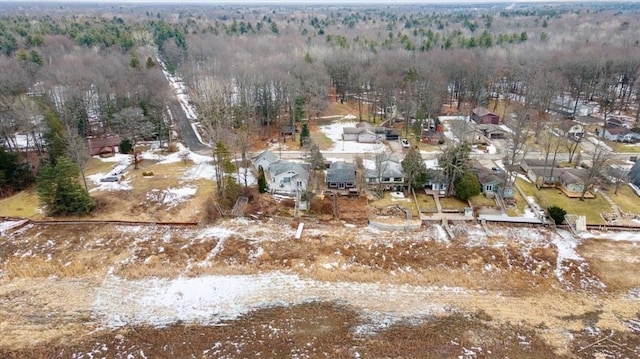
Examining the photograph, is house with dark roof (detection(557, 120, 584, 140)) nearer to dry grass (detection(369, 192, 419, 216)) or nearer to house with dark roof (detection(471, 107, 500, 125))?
house with dark roof (detection(471, 107, 500, 125))

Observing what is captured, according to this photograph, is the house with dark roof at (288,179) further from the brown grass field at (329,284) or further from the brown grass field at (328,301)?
the brown grass field at (328,301)

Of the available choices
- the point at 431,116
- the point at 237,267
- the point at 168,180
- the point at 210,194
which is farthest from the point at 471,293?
the point at 431,116

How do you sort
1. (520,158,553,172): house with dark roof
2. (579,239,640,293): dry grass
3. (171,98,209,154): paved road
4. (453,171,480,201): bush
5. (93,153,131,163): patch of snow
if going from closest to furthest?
1. (579,239,640,293): dry grass
2. (453,171,480,201): bush
3. (520,158,553,172): house with dark roof
4. (93,153,131,163): patch of snow
5. (171,98,209,154): paved road

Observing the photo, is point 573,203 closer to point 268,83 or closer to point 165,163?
point 165,163

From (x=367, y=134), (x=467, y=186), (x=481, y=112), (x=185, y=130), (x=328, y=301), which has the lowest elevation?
(x=328, y=301)

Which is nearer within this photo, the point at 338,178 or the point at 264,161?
the point at 338,178

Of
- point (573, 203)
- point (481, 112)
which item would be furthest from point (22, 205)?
Result: point (481, 112)

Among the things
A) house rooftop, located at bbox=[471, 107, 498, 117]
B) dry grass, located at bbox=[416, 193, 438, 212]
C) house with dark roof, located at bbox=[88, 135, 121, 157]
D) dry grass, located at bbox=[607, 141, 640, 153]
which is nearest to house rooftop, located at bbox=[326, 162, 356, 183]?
Result: dry grass, located at bbox=[416, 193, 438, 212]

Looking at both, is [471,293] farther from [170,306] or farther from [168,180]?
[168,180]
